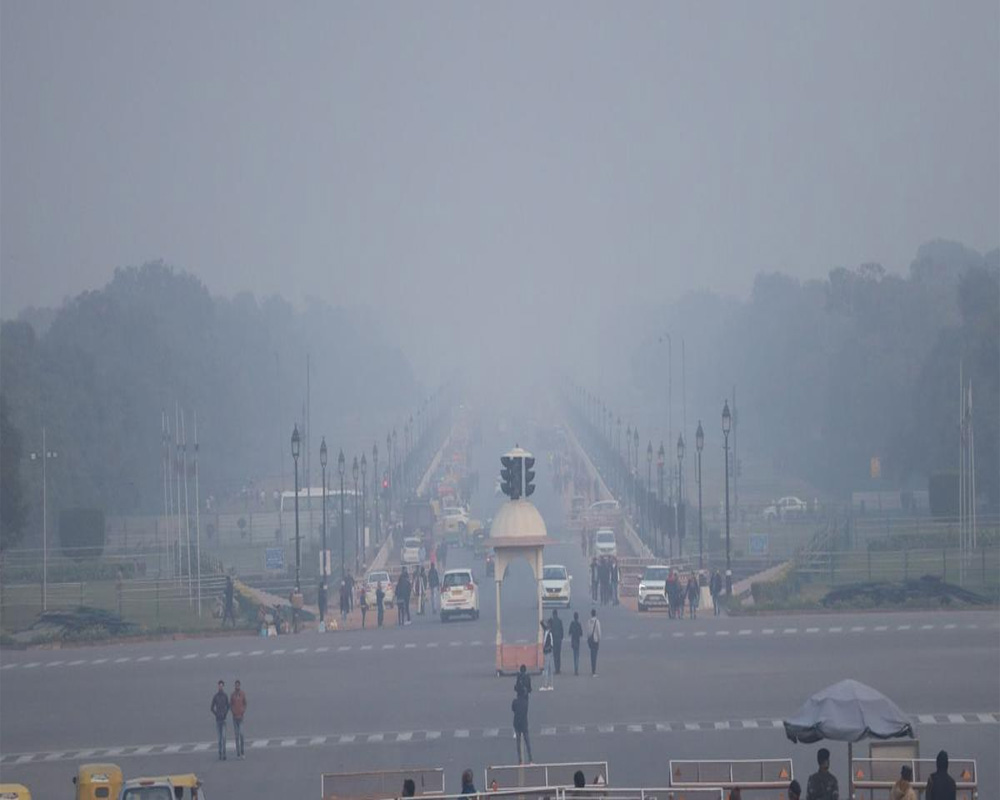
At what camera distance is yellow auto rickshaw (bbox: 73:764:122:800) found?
20.7m

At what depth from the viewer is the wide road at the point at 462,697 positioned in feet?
80.4

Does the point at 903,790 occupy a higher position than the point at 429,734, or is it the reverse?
the point at 903,790

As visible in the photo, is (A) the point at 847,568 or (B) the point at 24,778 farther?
(A) the point at 847,568

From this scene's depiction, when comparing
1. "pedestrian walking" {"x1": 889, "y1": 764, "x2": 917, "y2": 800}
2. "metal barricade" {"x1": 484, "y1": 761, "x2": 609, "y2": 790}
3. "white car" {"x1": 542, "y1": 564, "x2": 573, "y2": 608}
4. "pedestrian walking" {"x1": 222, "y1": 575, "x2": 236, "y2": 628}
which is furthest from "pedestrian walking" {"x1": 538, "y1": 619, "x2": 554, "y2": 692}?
"white car" {"x1": 542, "y1": 564, "x2": 573, "y2": 608}

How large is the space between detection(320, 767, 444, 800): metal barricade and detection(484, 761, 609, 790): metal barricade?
566mm

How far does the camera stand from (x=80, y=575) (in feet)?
180

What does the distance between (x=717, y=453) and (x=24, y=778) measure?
99856 millimetres

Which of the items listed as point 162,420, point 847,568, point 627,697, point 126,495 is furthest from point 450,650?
point 162,420

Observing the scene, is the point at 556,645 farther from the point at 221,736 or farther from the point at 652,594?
the point at 652,594

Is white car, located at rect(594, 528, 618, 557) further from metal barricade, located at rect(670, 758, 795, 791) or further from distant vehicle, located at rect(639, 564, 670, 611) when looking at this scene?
metal barricade, located at rect(670, 758, 795, 791)

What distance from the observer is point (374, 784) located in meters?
19.8

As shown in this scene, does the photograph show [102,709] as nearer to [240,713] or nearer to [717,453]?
[240,713]

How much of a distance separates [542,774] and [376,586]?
29772 mm

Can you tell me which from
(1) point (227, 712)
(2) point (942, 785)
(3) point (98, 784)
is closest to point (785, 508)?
(1) point (227, 712)
